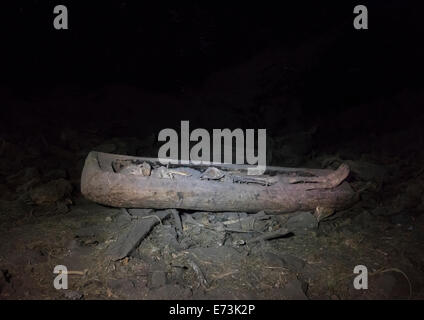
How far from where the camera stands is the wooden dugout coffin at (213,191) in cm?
362

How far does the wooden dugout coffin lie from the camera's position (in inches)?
143

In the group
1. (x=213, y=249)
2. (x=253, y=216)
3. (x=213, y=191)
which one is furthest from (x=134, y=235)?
(x=253, y=216)

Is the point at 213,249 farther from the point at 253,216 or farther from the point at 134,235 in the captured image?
the point at 134,235

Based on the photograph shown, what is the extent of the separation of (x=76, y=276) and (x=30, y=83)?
9.63m

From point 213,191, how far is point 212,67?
830cm

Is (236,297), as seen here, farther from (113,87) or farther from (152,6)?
(152,6)

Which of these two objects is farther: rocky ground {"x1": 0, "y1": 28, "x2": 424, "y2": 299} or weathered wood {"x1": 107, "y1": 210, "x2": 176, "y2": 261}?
weathered wood {"x1": 107, "y1": 210, "x2": 176, "y2": 261}

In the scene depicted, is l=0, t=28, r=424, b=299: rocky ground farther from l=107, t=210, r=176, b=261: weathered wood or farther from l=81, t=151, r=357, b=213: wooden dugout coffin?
l=81, t=151, r=357, b=213: wooden dugout coffin

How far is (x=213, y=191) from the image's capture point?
12.2 feet

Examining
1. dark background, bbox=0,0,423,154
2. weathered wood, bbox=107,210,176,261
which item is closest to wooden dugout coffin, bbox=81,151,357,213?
weathered wood, bbox=107,210,176,261

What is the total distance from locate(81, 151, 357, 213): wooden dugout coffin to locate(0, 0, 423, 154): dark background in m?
4.52

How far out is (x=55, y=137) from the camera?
7.36m
